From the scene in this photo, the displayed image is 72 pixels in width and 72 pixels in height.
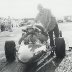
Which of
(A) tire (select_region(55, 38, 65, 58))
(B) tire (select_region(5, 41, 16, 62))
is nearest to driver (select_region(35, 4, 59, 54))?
(A) tire (select_region(55, 38, 65, 58))

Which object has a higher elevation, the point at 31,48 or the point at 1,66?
the point at 31,48

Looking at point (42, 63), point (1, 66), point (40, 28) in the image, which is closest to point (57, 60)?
point (42, 63)

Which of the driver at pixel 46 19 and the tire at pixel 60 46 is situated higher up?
the driver at pixel 46 19

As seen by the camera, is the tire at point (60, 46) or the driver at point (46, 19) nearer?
the tire at point (60, 46)

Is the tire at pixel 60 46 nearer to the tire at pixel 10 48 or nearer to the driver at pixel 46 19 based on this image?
the driver at pixel 46 19

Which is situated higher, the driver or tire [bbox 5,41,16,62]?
the driver

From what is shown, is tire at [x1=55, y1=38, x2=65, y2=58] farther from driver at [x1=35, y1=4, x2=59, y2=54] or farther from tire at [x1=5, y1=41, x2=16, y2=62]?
tire at [x1=5, y1=41, x2=16, y2=62]

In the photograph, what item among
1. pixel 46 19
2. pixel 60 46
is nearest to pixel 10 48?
pixel 60 46

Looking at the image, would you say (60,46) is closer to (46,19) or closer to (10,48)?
(46,19)

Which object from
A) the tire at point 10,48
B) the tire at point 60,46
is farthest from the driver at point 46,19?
the tire at point 10,48

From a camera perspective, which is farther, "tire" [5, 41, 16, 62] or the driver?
the driver

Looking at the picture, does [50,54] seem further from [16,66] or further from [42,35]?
[16,66]

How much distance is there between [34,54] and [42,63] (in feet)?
3.45

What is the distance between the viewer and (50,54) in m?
11.3
